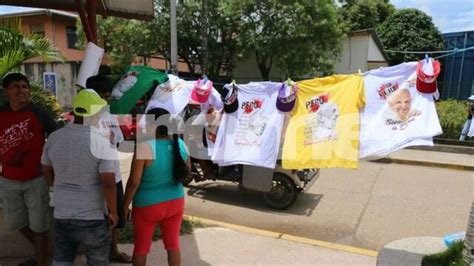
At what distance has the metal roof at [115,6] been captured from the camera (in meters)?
4.73

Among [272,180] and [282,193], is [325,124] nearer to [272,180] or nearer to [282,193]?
[272,180]

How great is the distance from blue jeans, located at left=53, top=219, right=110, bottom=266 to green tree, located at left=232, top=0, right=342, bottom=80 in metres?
12.5

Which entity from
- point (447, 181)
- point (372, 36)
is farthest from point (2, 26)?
point (372, 36)

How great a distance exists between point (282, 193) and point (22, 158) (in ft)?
12.8

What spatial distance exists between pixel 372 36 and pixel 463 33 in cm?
377

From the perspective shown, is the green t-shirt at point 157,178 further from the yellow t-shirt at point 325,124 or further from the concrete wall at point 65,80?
the concrete wall at point 65,80

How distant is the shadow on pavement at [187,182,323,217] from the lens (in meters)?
6.18

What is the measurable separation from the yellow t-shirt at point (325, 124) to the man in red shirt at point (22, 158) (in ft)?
7.94

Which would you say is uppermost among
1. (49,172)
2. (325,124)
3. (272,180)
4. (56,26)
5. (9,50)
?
(56,26)

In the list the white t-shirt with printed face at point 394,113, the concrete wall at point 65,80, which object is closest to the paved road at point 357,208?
the white t-shirt with printed face at point 394,113

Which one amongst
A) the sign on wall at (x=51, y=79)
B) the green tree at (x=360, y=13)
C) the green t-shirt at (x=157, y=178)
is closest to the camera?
the green t-shirt at (x=157, y=178)

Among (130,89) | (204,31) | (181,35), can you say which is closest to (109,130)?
(130,89)

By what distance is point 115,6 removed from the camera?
4.79 meters

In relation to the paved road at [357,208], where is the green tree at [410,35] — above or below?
above
